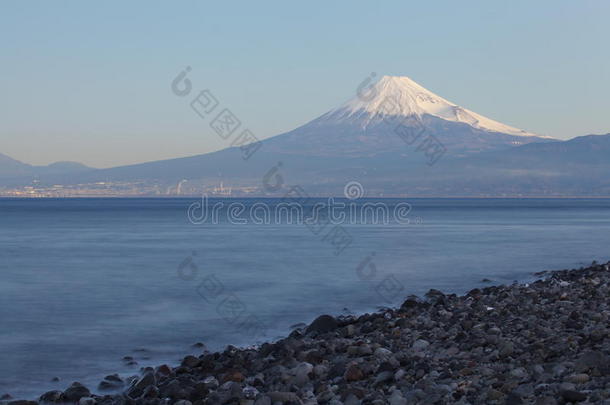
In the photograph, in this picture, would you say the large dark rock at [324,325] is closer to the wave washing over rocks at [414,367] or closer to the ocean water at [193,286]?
the wave washing over rocks at [414,367]

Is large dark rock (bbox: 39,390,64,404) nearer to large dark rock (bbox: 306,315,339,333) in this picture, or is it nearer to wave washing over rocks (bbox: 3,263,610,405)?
wave washing over rocks (bbox: 3,263,610,405)

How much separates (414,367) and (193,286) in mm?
18145

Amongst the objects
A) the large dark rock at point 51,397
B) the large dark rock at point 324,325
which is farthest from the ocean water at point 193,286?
the large dark rock at point 324,325

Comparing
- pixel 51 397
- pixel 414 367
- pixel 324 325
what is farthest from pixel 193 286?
pixel 414 367

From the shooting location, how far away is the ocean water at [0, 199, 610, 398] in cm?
1450

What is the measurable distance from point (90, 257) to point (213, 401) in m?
32.8

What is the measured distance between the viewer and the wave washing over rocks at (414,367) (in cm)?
769

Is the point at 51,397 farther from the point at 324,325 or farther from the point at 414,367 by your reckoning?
the point at 324,325

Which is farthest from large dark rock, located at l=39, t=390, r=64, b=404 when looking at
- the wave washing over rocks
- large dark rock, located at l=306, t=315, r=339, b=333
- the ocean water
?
large dark rock, located at l=306, t=315, r=339, b=333

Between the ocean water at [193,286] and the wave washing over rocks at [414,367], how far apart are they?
1.84m

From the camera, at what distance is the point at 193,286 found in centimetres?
2661

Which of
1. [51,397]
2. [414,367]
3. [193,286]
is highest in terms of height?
[414,367]

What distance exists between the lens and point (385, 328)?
44.5ft

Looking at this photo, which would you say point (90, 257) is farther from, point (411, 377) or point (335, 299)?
point (411, 377)
